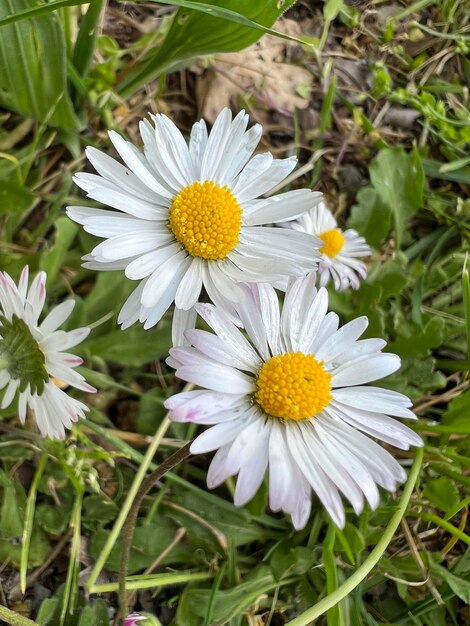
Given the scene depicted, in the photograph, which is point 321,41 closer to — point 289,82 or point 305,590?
point 289,82

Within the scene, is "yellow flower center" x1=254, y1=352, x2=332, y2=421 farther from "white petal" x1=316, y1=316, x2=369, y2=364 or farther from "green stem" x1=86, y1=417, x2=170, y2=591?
"green stem" x1=86, y1=417, x2=170, y2=591

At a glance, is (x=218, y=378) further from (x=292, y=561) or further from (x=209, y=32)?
(x=209, y=32)

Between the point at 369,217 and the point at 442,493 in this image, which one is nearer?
the point at 442,493

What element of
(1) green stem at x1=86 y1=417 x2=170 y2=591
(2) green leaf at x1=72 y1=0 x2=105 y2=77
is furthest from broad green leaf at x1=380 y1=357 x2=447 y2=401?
(2) green leaf at x1=72 y1=0 x2=105 y2=77

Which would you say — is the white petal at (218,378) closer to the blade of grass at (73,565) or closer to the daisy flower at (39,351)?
the daisy flower at (39,351)

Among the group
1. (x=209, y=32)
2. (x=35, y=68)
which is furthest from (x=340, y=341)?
(x=35, y=68)

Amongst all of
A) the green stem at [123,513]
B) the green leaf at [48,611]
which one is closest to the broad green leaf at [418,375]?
the green stem at [123,513]
